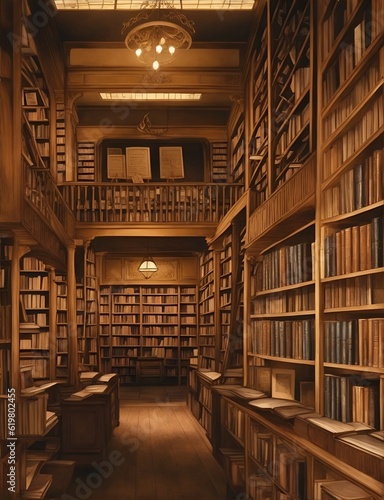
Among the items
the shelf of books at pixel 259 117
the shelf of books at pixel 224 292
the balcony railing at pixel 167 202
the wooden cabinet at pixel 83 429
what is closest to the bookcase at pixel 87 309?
the balcony railing at pixel 167 202

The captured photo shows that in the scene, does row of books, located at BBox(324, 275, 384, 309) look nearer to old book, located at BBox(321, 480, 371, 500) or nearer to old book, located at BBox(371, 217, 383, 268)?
old book, located at BBox(371, 217, 383, 268)

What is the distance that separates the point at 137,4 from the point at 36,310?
4179 millimetres

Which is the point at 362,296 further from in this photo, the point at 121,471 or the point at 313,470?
the point at 121,471

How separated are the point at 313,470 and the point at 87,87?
24.7 feet

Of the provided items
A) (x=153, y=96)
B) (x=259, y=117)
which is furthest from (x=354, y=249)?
(x=153, y=96)

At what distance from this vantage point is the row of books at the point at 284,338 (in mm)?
3977

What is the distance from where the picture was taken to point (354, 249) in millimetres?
3189

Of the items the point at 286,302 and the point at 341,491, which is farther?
the point at 286,302

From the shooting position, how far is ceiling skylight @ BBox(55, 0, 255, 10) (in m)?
7.96

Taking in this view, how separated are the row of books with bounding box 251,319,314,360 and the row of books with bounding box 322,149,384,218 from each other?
0.81 m

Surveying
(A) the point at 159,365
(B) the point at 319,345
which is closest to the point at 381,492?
(B) the point at 319,345

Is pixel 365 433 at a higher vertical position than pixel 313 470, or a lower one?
higher

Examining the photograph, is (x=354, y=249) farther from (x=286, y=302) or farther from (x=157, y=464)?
(x=157, y=464)

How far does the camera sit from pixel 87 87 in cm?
931
